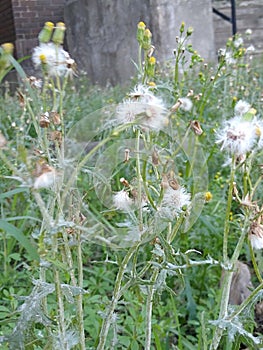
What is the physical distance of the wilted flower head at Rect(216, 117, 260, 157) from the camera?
2.97 ft

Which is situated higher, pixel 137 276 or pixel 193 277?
pixel 137 276

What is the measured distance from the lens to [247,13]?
354 inches

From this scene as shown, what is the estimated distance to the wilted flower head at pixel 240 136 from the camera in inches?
35.6

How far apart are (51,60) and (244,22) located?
846 centimetres

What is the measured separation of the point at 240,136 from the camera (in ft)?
2.97

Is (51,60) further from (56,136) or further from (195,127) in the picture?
(195,127)

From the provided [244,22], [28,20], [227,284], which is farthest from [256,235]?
[28,20]

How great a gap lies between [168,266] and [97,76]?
6954 millimetres

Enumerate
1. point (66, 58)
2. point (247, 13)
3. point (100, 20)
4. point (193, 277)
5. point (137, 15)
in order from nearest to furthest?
1. point (66, 58)
2. point (193, 277)
3. point (137, 15)
4. point (100, 20)
5. point (247, 13)

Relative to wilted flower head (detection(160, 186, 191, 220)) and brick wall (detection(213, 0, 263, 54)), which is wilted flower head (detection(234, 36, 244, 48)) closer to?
wilted flower head (detection(160, 186, 191, 220))

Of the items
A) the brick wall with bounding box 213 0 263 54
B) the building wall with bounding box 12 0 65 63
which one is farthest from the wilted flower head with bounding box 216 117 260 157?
the building wall with bounding box 12 0 65 63

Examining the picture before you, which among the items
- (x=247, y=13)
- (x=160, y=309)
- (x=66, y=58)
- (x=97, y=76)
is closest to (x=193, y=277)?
(x=160, y=309)

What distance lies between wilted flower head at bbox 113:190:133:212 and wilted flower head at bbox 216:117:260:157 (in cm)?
20

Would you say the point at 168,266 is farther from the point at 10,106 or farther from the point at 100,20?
the point at 100,20
